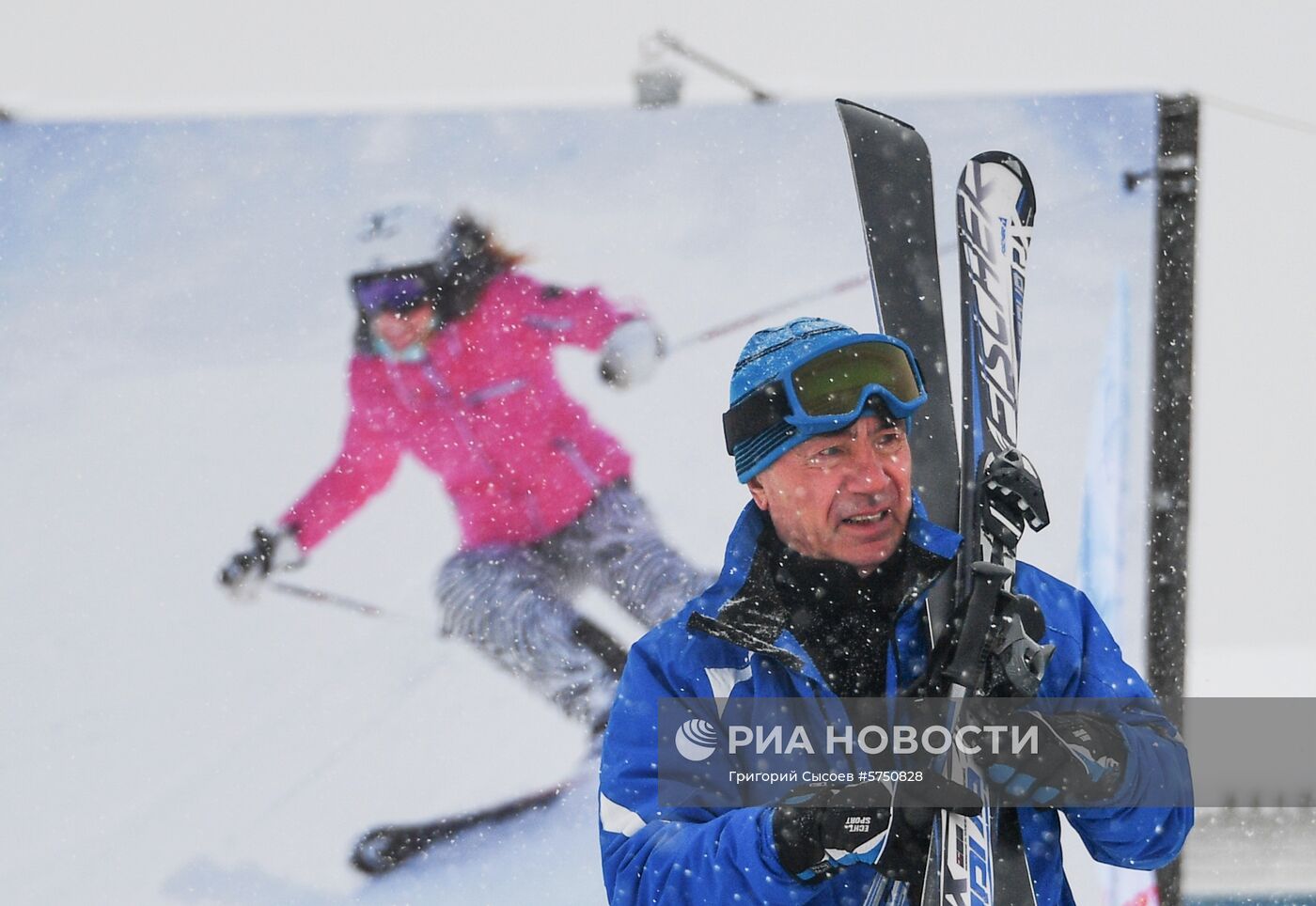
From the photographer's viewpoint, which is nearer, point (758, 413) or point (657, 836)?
point (657, 836)

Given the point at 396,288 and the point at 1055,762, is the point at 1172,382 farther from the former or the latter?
the point at 396,288

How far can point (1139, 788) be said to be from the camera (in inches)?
54.8

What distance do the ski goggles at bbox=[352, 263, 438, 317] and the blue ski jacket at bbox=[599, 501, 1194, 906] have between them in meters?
1.92

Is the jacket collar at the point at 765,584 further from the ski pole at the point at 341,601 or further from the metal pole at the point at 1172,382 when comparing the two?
the ski pole at the point at 341,601

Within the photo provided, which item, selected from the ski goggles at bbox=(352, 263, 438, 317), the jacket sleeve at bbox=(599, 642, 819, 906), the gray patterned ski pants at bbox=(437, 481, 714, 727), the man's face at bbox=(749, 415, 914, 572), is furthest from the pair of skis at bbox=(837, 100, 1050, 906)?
the ski goggles at bbox=(352, 263, 438, 317)

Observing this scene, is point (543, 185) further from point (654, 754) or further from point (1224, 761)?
point (1224, 761)

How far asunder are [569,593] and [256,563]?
93cm

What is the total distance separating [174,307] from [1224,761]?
10.5 feet

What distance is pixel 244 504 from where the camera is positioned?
10.7ft

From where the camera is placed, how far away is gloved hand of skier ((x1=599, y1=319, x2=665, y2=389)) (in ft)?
10.7

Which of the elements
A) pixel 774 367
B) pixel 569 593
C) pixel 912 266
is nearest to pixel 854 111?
pixel 912 266

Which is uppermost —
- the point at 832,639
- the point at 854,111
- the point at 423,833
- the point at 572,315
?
the point at 854,111

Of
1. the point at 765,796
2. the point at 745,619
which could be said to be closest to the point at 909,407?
the point at 745,619

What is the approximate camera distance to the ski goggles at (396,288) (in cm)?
329
